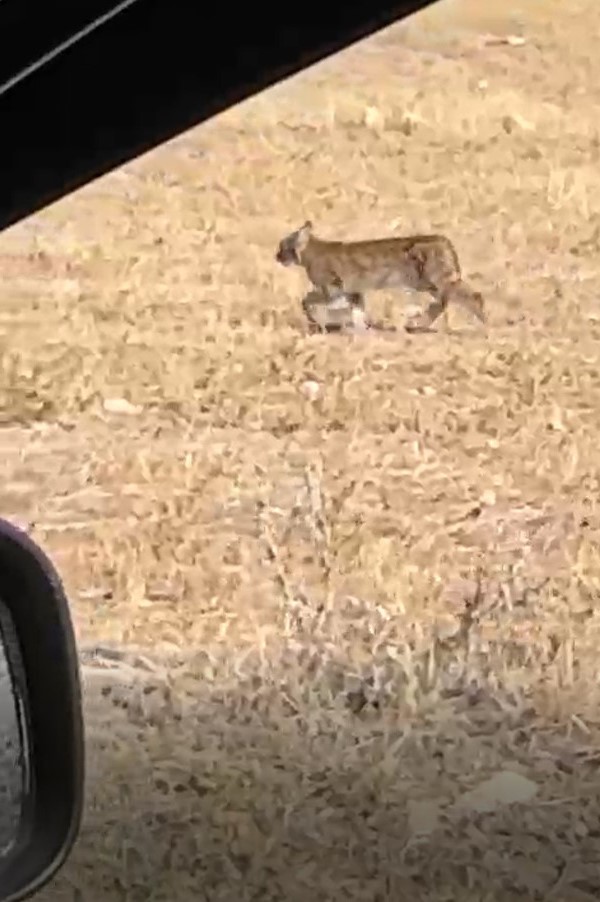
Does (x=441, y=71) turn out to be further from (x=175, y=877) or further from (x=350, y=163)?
(x=175, y=877)

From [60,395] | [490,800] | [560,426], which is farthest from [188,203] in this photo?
[490,800]

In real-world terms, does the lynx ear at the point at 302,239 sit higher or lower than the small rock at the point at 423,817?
higher

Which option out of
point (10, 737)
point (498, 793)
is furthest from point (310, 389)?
point (10, 737)

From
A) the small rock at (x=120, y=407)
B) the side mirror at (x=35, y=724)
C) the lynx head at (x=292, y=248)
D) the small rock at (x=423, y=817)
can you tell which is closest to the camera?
the side mirror at (x=35, y=724)

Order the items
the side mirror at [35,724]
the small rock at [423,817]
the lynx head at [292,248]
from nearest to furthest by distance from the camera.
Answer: the side mirror at [35,724] → the small rock at [423,817] → the lynx head at [292,248]

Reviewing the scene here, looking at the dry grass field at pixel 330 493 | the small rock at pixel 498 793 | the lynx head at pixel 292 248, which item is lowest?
the small rock at pixel 498 793

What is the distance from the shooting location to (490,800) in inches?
36.1

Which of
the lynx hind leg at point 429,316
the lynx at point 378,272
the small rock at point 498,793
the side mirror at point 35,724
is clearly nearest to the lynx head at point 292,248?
the lynx at point 378,272

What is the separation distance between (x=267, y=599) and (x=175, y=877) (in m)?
0.22

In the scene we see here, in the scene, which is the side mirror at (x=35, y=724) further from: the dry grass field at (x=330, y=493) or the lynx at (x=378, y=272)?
the lynx at (x=378, y=272)

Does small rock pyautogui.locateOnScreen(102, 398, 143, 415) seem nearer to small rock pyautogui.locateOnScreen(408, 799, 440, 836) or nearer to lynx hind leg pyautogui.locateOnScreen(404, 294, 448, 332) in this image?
lynx hind leg pyautogui.locateOnScreen(404, 294, 448, 332)

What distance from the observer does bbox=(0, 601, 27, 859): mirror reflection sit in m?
0.48

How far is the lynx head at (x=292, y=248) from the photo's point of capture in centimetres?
123

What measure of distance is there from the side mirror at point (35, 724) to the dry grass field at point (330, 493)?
41 cm
